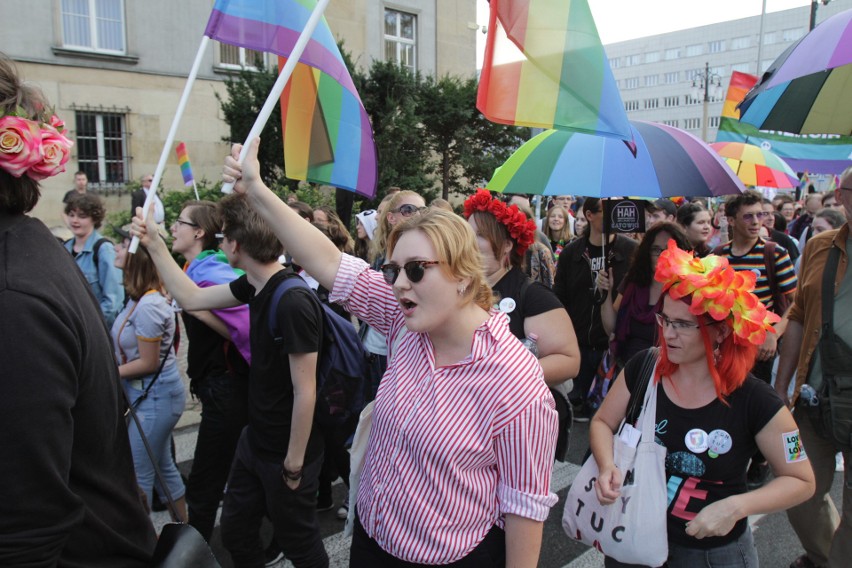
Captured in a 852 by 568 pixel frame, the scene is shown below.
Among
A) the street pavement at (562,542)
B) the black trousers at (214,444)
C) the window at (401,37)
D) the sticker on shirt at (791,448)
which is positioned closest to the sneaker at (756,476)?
the street pavement at (562,542)

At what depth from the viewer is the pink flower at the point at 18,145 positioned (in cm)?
130

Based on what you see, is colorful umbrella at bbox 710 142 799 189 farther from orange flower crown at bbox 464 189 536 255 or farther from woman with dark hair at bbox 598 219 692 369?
orange flower crown at bbox 464 189 536 255

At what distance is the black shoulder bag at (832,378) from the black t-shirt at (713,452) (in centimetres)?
95

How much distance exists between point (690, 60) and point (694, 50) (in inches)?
46.3

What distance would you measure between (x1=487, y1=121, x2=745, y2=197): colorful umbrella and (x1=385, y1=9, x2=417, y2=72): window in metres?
18.3

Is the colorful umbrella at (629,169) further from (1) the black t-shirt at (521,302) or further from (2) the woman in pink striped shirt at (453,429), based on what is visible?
(2) the woman in pink striped shirt at (453,429)

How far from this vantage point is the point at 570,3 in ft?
8.15

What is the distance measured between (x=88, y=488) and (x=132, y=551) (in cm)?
19

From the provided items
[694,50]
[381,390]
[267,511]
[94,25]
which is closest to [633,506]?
[381,390]

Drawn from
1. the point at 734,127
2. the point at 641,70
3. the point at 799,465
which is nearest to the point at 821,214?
the point at 734,127

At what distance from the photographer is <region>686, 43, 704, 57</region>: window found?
77.7m

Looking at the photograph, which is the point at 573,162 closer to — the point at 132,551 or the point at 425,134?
the point at 132,551

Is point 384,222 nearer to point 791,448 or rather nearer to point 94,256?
point 94,256

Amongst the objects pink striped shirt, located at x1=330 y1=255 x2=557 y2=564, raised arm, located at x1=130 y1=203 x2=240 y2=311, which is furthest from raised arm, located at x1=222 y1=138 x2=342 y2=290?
raised arm, located at x1=130 y1=203 x2=240 y2=311
